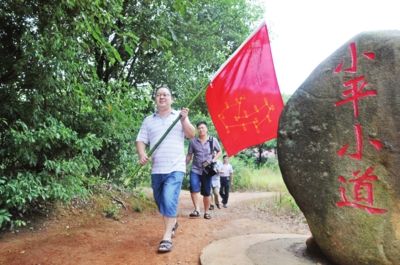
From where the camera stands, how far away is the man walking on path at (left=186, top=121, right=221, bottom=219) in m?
7.26

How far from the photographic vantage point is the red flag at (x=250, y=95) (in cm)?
559

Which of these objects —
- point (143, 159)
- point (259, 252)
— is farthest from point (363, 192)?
point (143, 159)

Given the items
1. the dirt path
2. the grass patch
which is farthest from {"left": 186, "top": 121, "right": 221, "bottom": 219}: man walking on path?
the grass patch

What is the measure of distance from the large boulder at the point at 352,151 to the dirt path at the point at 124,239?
1527mm

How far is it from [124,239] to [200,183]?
2.15 meters

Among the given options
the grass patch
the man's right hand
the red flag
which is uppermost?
the red flag

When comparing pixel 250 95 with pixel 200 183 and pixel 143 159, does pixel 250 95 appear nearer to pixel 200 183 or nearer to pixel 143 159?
pixel 143 159

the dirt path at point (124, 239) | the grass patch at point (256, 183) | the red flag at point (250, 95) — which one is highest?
the red flag at point (250, 95)

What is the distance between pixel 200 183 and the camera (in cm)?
739

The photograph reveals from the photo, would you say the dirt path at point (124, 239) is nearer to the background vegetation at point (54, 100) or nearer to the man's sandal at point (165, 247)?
the man's sandal at point (165, 247)

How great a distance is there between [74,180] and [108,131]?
47.8 inches

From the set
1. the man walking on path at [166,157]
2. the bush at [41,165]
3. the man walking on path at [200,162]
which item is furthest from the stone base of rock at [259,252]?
the bush at [41,165]

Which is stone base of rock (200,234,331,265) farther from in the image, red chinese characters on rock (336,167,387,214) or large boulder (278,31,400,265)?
red chinese characters on rock (336,167,387,214)

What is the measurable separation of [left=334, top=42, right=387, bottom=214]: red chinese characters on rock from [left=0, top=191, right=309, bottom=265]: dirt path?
5.91 ft
